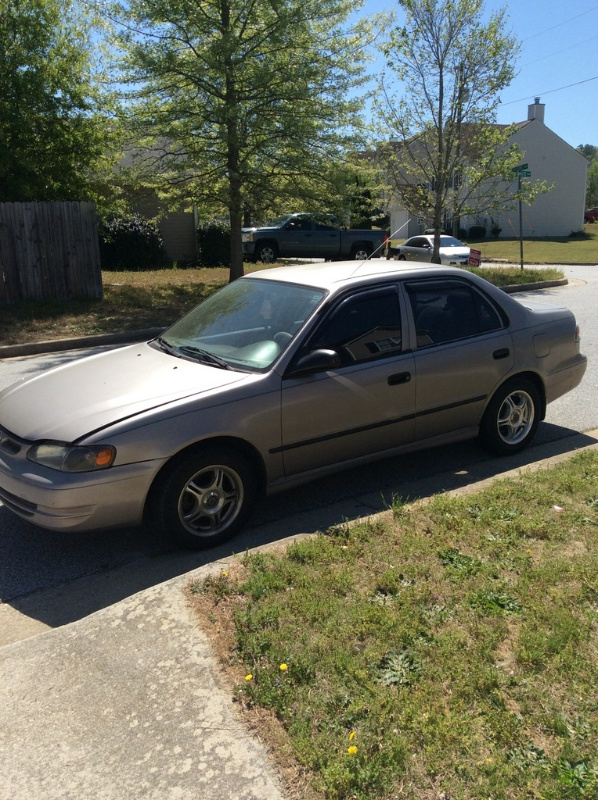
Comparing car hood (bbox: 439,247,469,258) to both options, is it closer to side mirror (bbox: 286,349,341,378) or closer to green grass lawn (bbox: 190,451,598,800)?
side mirror (bbox: 286,349,341,378)

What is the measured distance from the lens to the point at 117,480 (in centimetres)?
377

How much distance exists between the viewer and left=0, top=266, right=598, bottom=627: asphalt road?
12.4ft

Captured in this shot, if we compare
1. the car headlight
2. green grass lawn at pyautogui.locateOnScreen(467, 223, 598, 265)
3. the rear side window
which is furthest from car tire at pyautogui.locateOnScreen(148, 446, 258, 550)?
green grass lawn at pyautogui.locateOnScreen(467, 223, 598, 265)

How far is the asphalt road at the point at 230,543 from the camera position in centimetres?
378

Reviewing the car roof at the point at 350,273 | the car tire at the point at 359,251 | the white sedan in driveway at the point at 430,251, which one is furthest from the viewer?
the car tire at the point at 359,251

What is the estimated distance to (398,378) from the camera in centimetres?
482

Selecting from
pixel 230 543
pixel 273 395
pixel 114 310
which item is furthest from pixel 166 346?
pixel 114 310

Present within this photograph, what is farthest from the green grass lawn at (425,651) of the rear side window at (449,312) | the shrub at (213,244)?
the shrub at (213,244)

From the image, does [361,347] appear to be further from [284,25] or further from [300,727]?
[284,25]

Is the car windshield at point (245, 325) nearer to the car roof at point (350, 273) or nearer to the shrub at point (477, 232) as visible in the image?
the car roof at point (350, 273)

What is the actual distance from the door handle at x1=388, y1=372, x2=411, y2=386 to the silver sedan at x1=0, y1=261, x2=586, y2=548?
11 mm

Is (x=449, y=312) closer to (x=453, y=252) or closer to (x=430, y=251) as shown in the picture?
(x=453, y=252)

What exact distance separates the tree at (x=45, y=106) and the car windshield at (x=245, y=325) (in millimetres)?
10861

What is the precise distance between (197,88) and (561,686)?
13.8 metres
